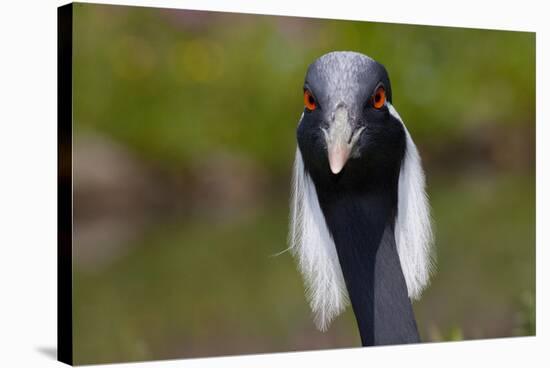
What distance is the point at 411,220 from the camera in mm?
5180

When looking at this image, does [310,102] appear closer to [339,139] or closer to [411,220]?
[339,139]

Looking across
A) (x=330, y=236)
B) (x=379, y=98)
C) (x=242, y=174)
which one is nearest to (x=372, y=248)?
(x=330, y=236)

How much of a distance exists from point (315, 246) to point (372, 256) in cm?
31

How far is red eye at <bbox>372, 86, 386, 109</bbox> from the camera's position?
4.94m

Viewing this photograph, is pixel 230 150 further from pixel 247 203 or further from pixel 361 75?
pixel 361 75

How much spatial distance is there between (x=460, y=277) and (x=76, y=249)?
2558mm

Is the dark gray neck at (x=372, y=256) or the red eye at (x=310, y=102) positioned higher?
the red eye at (x=310, y=102)

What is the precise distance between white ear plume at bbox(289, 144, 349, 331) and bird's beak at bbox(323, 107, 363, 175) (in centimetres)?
36

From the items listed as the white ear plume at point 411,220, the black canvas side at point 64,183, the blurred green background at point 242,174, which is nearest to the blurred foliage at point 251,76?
the blurred green background at point 242,174

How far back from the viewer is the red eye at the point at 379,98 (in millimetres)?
4938

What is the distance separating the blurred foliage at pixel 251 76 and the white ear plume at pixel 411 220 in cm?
138

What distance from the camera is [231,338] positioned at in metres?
6.04

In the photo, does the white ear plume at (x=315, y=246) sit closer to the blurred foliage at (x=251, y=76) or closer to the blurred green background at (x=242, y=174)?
the blurred green background at (x=242, y=174)

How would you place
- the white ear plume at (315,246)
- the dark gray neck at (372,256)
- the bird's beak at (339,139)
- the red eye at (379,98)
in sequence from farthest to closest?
the white ear plume at (315,246) → the dark gray neck at (372,256) → the red eye at (379,98) → the bird's beak at (339,139)
